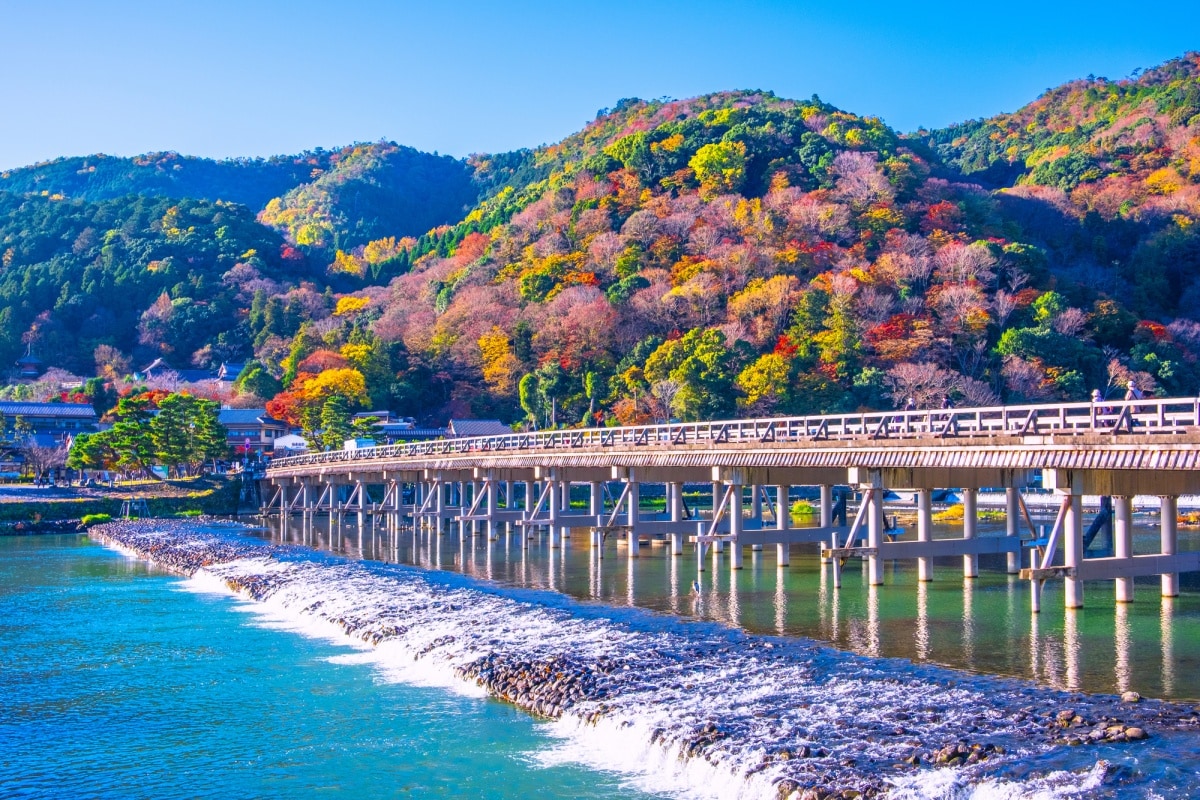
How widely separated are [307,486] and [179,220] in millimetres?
76819

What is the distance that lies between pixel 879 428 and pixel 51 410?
→ 76936 millimetres

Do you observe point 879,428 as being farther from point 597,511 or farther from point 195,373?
point 195,373

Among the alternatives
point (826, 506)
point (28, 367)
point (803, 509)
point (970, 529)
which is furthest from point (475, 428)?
point (28, 367)

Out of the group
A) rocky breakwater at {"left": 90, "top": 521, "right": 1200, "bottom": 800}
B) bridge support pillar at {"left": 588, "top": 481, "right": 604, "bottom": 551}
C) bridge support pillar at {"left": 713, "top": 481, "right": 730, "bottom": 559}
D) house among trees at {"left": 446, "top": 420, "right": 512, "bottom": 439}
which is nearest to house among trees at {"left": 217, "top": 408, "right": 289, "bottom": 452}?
house among trees at {"left": 446, "top": 420, "right": 512, "bottom": 439}

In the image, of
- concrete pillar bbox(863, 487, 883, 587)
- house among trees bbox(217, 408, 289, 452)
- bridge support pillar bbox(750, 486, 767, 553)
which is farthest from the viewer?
house among trees bbox(217, 408, 289, 452)

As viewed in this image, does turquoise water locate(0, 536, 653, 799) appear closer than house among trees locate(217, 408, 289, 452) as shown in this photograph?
Yes

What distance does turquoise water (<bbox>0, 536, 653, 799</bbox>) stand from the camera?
13898 millimetres

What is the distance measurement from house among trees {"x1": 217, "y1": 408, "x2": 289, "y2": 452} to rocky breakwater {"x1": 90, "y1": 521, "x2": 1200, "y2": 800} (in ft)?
212

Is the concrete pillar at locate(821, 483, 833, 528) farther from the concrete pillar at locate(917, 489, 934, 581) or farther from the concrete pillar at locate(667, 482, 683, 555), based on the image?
the concrete pillar at locate(917, 489, 934, 581)

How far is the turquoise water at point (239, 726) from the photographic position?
1390cm

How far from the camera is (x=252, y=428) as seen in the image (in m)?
87.1

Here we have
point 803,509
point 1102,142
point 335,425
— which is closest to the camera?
point 803,509

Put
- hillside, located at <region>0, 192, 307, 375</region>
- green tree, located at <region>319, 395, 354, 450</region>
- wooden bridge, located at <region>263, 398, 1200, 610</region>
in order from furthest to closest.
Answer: hillside, located at <region>0, 192, 307, 375</region> < green tree, located at <region>319, 395, 354, 450</region> < wooden bridge, located at <region>263, 398, 1200, 610</region>

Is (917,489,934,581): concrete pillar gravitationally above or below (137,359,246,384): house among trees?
below
